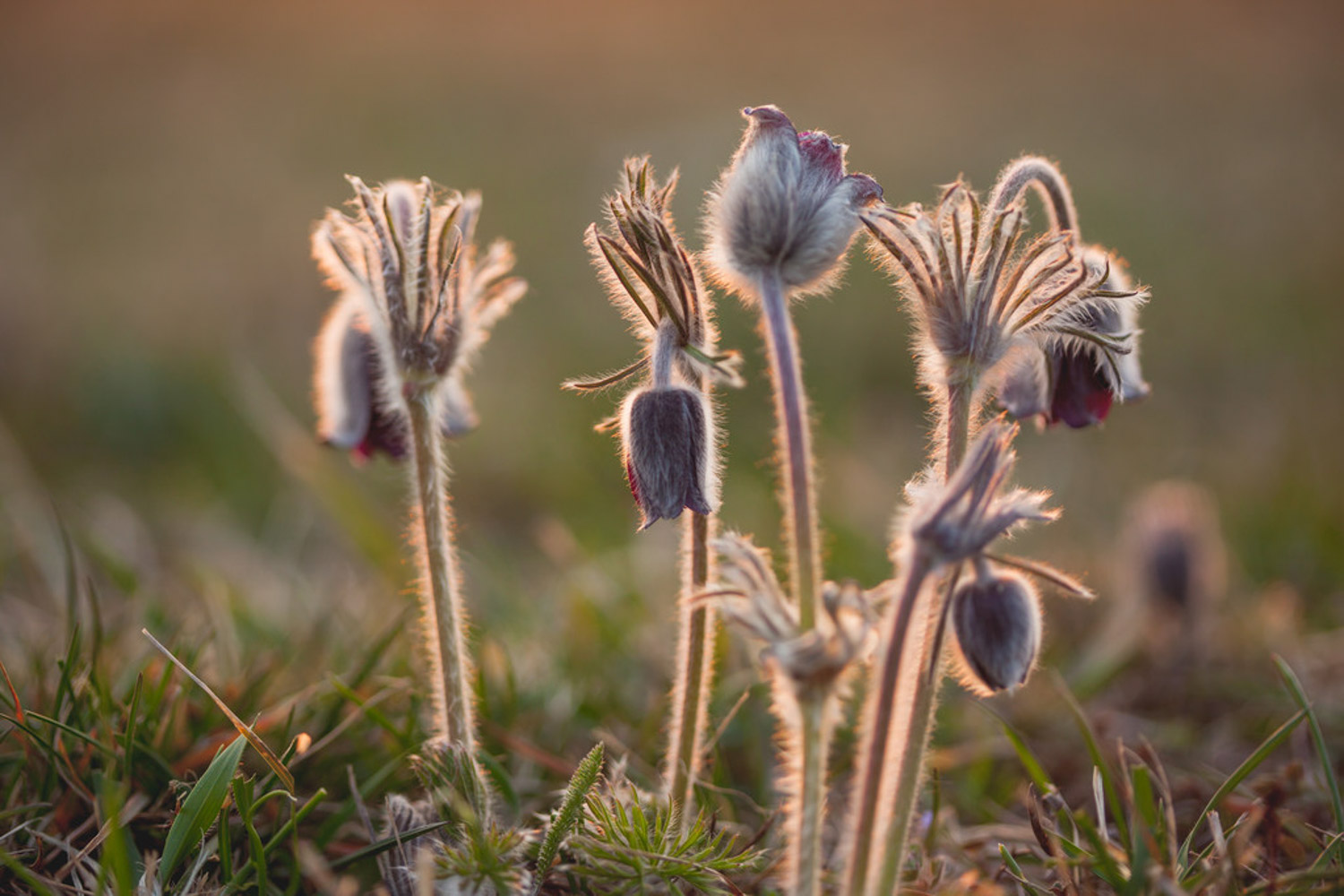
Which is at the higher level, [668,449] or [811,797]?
[668,449]

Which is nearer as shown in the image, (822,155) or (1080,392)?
(822,155)

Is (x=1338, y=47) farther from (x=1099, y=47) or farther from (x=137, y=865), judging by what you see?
(x=137, y=865)

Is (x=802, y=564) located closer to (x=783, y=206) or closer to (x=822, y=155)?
(x=783, y=206)

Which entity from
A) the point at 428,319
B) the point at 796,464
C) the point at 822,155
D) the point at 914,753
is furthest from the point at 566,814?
the point at 822,155

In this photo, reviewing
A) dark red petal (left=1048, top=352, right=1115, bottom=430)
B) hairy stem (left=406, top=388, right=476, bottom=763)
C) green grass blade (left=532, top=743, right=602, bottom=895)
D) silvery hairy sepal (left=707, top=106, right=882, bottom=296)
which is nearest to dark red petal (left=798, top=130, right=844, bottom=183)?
silvery hairy sepal (left=707, top=106, right=882, bottom=296)

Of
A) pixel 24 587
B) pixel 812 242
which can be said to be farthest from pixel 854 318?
pixel 812 242

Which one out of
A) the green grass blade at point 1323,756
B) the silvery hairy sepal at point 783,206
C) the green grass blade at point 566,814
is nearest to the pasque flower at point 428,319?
the green grass blade at point 566,814
